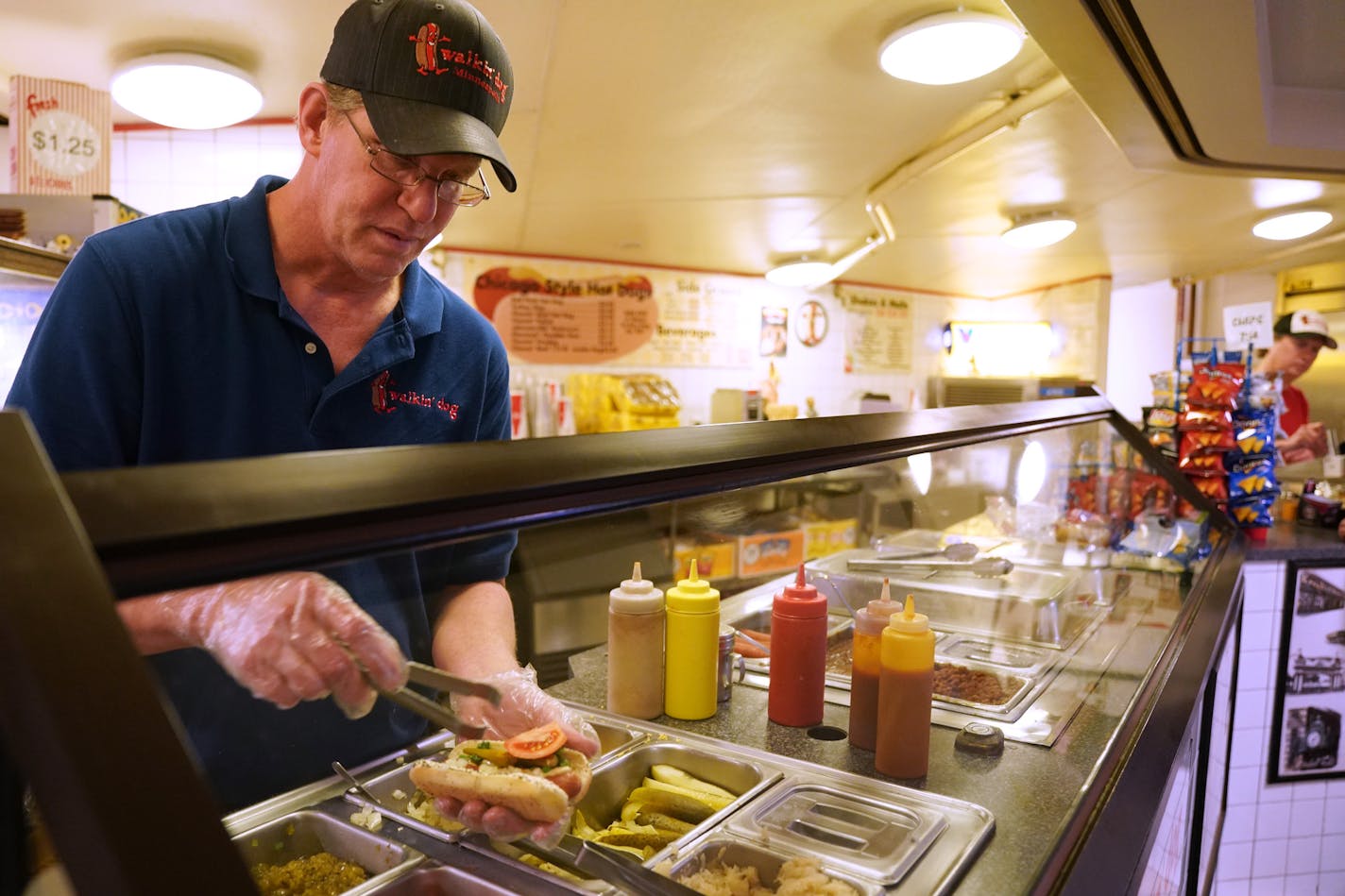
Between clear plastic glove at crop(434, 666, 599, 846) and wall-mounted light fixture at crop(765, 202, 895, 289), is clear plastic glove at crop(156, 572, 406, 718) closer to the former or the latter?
clear plastic glove at crop(434, 666, 599, 846)

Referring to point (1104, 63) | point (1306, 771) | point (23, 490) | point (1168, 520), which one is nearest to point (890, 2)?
point (1104, 63)

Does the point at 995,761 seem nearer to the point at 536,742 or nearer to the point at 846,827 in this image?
the point at 846,827

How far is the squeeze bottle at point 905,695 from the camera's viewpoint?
4.14 feet

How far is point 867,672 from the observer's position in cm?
138

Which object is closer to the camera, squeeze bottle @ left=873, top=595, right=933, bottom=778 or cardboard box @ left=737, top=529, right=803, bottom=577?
squeeze bottle @ left=873, top=595, right=933, bottom=778

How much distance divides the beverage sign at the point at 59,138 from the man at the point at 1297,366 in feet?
18.1

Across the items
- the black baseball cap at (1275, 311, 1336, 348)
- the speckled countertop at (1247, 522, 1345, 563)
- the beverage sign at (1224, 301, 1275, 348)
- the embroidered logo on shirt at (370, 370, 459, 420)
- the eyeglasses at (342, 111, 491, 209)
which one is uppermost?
the black baseball cap at (1275, 311, 1336, 348)

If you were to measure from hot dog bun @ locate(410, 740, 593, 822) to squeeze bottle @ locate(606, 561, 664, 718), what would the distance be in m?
0.40

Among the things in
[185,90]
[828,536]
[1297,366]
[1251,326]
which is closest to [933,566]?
[828,536]

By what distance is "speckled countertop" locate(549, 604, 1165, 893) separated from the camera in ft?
3.56

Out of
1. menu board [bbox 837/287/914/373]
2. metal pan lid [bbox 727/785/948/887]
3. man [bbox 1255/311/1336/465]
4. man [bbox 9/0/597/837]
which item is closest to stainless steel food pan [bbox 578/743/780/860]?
metal pan lid [bbox 727/785/948/887]

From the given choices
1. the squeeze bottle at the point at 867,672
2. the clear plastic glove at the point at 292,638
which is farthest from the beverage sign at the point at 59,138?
the squeeze bottle at the point at 867,672

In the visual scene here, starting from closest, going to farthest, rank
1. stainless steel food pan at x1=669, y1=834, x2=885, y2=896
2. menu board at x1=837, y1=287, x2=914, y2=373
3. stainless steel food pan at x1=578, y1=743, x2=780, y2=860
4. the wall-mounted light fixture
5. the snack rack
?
stainless steel food pan at x1=669, y1=834, x2=885, y2=896 → stainless steel food pan at x1=578, y1=743, x2=780, y2=860 → the snack rack → the wall-mounted light fixture → menu board at x1=837, y1=287, x2=914, y2=373

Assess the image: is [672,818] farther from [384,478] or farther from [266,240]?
[266,240]
